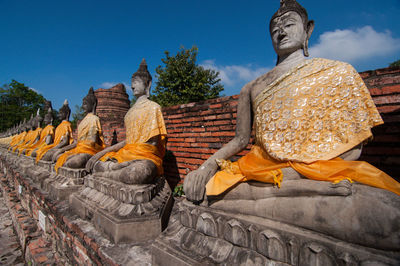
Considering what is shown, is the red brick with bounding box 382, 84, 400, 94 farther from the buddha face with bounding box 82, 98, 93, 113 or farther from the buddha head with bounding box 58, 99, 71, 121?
the buddha head with bounding box 58, 99, 71, 121

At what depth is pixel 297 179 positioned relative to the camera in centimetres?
119

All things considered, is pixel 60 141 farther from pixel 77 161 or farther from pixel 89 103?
pixel 77 161

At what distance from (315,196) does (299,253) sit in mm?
299

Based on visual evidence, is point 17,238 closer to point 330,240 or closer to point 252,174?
point 252,174

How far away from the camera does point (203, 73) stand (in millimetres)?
11102

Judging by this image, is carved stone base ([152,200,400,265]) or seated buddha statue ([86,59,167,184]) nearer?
carved stone base ([152,200,400,265])

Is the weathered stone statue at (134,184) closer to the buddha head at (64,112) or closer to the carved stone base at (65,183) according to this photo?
the carved stone base at (65,183)

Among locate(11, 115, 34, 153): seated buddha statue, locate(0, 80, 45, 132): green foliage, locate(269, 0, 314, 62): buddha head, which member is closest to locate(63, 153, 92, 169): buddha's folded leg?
locate(269, 0, 314, 62): buddha head

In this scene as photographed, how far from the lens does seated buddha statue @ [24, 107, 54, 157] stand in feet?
18.3

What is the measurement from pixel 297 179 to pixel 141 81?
2494 millimetres

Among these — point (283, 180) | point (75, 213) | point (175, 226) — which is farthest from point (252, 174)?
point (75, 213)

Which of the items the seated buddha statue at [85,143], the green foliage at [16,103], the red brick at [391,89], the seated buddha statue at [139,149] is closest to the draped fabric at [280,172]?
the seated buddha statue at [139,149]

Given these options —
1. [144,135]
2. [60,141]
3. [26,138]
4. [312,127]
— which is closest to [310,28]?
[312,127]

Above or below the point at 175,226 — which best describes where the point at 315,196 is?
above
